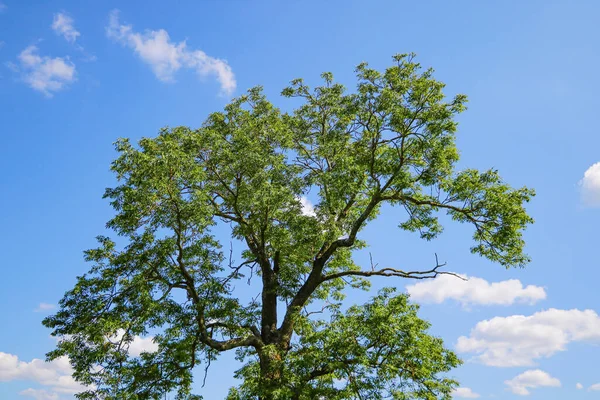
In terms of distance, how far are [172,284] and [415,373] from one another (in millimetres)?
6594

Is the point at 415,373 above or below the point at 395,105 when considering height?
below

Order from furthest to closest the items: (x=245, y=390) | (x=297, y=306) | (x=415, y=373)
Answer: (x=297, y=306) < (x=245, y=390) < (x=415, y=373)

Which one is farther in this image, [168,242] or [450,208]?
[450,208]

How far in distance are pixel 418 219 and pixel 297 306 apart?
4320 mm

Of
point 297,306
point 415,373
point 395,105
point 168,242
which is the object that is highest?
point 395,105

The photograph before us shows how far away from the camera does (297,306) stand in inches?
554

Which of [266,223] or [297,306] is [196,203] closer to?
[266,223]

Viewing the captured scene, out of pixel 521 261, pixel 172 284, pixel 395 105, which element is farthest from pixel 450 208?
pixel 172 284

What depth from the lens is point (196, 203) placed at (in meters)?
12.1

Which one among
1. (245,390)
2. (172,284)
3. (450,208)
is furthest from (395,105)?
(245,390)

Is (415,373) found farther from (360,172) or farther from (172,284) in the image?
(172,284)

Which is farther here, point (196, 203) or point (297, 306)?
point (297, 306)

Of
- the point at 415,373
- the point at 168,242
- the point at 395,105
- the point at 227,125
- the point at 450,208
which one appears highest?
the point at 227,125

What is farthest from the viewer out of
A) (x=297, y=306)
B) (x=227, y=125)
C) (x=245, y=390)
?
(x=227, y=125)
